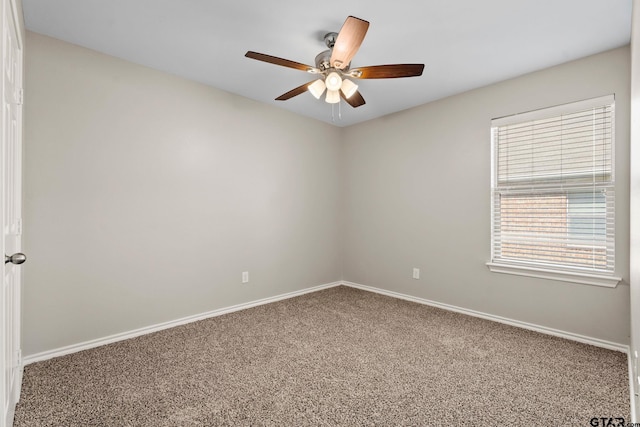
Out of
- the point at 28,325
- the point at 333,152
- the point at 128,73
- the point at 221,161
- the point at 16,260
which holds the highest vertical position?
the point at 128,73

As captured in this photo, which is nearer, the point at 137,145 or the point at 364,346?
the point at 364,346

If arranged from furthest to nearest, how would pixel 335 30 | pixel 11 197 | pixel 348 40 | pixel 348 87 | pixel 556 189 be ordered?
pixel 556 189 < pixel 348 87 < pixel 335 30 < pixel 348 40 < pixel 11 197

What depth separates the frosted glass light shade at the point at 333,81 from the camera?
2.30 meters

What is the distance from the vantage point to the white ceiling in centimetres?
204

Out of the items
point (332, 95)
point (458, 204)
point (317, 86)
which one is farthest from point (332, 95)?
point (458, 204)

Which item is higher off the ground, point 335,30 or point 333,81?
point 335,30

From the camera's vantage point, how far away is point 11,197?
170cm

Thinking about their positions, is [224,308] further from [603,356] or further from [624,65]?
[624,65]

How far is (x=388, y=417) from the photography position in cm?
171

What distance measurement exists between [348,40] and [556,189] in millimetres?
2319

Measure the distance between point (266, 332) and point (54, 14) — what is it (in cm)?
284

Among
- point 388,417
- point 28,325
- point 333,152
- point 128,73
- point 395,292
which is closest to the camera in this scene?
point 388,417

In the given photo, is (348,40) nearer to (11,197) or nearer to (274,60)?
(274,60)

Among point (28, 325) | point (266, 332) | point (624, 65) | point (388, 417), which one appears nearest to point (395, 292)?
point (266, 332)
